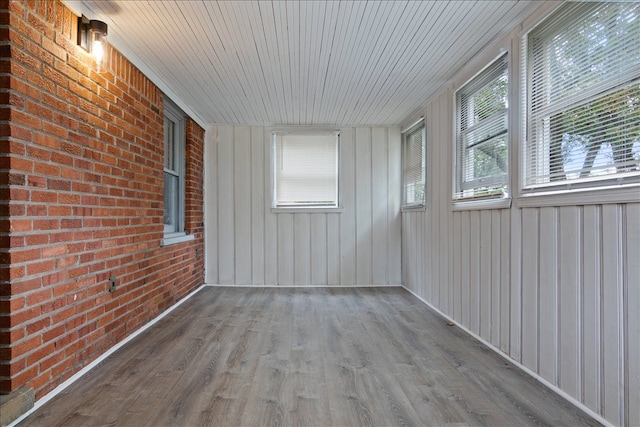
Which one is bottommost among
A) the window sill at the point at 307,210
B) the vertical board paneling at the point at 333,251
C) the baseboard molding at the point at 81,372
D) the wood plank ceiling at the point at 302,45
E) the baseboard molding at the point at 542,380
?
the baseboard molding at the point at 542,380

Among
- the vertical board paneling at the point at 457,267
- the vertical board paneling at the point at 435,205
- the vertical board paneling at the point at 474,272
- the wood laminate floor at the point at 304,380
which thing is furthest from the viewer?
the vertical board paneling at the point at 435,205

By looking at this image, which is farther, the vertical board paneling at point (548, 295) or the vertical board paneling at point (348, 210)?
the vertical board paneling at point (348, 210)

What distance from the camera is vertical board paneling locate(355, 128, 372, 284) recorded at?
5082mm

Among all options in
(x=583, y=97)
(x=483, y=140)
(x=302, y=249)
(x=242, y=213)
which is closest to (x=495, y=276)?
(x=483, y=140)

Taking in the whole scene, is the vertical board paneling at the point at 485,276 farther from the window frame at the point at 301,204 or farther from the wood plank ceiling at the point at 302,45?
the window frame at the point at 301,204

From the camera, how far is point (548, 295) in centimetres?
208

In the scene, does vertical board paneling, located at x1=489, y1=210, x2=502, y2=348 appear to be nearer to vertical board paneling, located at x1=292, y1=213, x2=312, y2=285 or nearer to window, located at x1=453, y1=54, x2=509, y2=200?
window, located at x1=453, y1=54, x2=509, y2=200

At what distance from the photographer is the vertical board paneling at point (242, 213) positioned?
5020 millimetres

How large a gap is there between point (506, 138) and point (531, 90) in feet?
1.28

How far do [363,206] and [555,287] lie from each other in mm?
3213

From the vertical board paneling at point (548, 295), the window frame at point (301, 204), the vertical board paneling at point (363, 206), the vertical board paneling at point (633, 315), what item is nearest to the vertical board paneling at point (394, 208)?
the vertical board paneling at point (363, 206)

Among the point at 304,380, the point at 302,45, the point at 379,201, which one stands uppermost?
the point at 302,45

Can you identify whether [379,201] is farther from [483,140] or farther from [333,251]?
[483,140]

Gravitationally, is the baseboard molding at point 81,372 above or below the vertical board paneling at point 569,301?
below
